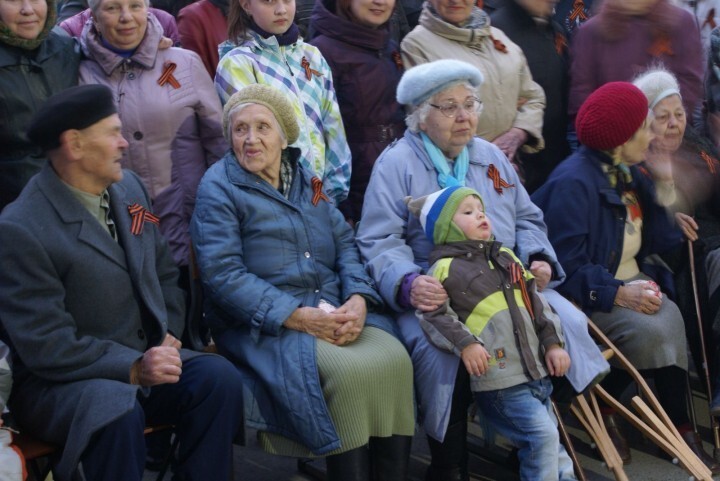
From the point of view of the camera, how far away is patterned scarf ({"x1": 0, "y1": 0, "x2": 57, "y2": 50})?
477 cm

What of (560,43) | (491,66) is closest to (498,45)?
(491,66)

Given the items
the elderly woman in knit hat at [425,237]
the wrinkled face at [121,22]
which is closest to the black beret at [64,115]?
the wrinkled face at [121,22]

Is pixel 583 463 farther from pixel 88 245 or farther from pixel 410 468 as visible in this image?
pixel 88 245

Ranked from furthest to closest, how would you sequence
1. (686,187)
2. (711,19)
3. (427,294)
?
(711,19) → (686,187) → (427,294)

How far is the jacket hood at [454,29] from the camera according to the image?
5.88 metres

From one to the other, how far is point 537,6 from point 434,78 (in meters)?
1.33

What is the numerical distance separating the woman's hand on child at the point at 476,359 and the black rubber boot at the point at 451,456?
15.5 inches

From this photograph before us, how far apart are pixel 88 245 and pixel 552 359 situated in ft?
6.39

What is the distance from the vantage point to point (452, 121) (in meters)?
5.21

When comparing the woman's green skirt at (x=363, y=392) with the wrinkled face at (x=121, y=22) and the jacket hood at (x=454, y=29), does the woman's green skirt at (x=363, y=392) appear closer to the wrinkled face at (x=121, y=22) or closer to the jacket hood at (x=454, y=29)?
the wrinkled face at (x=121, y=22)

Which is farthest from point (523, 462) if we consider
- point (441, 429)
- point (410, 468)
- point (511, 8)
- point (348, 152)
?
point (511, 8)

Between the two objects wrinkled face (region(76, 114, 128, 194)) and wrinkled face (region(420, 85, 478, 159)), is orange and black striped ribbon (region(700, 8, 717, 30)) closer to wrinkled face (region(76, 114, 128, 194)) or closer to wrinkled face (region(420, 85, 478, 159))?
wrinkled face (region(420, 85, 478, 159))

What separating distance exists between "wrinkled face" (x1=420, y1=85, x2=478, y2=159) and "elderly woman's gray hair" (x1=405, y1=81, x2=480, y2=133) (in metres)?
0.01

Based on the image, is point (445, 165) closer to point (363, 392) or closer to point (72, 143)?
point (363, 392)
